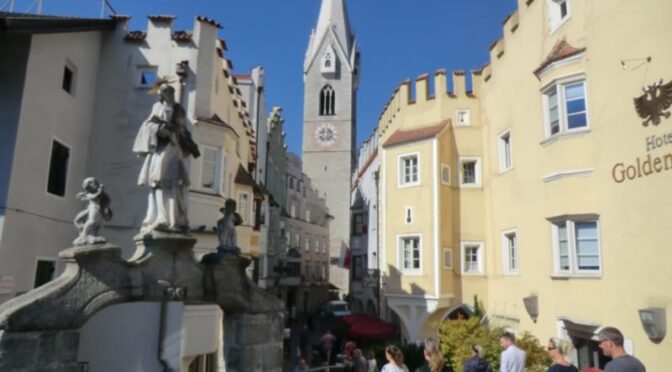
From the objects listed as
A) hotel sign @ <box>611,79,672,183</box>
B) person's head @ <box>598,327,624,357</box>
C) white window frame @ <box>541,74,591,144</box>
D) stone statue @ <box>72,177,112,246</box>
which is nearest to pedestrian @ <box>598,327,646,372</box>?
person's head @ <box>598,327,624,357</box>

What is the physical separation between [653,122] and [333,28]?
5993 cm

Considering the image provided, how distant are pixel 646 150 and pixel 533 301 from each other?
18.9ft

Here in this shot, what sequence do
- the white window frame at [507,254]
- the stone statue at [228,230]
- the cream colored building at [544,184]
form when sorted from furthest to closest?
the white window frame at [507,254], the cream colored building at [544,184], the stone statue at [228,230]

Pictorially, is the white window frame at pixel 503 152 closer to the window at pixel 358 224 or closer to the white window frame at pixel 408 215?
the white window frame at pixel 408 215

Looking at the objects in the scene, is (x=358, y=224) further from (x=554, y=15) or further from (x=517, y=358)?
(x=517, y=358)

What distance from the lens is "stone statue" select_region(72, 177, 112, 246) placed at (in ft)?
23.4

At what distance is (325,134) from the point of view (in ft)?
197

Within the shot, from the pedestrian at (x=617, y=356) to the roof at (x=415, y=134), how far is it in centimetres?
1408

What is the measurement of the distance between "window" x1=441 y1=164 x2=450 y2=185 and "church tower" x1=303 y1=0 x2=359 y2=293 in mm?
35178

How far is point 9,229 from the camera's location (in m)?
12.1

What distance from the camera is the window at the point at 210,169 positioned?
16.9 metres

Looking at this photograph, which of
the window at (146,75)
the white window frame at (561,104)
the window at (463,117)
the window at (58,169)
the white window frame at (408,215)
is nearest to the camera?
the white window frame at (561,104)

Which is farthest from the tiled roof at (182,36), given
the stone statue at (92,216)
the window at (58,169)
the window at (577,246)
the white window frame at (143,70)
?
the window at (577,246)

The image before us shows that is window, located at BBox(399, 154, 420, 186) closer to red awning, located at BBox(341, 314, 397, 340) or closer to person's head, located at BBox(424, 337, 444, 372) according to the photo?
red awning, located at BBox(341, 314, 397, 340)
